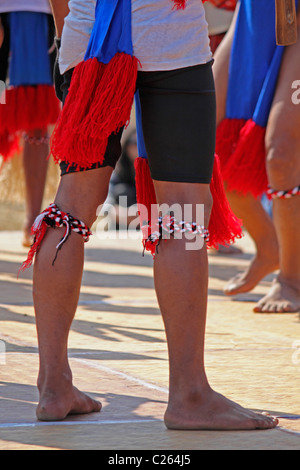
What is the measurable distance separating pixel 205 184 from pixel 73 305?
40 cm

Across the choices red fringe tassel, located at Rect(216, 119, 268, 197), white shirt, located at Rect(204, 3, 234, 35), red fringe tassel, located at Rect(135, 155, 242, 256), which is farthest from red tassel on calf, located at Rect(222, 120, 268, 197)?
red fringe tassel, located at Rect(135, 155, 242, 256)

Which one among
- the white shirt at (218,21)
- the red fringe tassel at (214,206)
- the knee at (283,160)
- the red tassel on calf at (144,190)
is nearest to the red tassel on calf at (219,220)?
the red fringe tassel at (214,206)

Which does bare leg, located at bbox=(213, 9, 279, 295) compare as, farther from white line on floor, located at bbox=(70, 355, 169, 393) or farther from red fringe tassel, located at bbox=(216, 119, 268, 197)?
white line on floor, located at bbox=(70, 355, 169, 393)

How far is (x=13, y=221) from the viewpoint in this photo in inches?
340

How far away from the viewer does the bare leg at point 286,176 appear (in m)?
3.42

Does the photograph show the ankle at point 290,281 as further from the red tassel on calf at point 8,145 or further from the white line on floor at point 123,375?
the red tassel on calf at point 8,145

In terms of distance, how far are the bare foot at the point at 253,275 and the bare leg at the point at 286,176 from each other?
0.83 ft

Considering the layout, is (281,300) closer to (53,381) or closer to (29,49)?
(53,381)

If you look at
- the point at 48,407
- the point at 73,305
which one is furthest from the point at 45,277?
the point at 48,407

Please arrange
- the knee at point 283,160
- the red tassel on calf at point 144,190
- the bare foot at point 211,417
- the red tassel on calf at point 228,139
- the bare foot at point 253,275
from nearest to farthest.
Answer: the bare foot at point 211,417 → the red tassel on calf at point 144,190 → the knee at point 283,160 → the red tassel on calf at point 228,139 → the bare foot at point 253,275

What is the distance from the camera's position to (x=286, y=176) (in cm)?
346

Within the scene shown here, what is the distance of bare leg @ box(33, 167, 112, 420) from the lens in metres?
1.99
